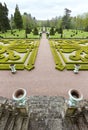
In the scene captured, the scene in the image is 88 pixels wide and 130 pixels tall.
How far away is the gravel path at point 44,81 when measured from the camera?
28.6 feet

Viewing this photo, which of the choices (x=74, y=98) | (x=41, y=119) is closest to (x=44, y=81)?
(x=41, y=119)

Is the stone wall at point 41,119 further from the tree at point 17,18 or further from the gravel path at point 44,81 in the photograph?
the tree at point 17,18

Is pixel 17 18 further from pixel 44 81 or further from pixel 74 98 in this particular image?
pixel 74 98

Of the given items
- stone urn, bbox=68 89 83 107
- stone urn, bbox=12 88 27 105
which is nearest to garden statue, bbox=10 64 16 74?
stone urn, bbox=12 88 27 105

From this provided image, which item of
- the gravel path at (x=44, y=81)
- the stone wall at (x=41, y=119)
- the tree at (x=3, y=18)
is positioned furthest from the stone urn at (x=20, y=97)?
the tree at (x=3, y=18)

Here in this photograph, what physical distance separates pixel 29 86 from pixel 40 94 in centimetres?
140

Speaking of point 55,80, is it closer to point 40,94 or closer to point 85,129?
point 40,94

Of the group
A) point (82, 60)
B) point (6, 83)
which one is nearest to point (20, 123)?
point (6, 83)

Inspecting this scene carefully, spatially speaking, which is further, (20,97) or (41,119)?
(41,119)

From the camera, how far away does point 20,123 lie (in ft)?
17.4

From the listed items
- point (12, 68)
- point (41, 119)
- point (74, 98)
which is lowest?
point (41, 119)

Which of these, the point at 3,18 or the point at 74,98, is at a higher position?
the point at 3,18

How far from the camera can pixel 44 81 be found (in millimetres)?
10047

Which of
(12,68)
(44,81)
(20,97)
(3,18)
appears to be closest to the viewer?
(20,97)
